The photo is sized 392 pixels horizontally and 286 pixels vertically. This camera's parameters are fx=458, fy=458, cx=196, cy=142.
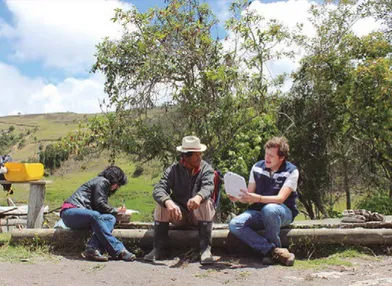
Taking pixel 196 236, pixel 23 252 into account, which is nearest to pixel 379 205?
pixel 196 236

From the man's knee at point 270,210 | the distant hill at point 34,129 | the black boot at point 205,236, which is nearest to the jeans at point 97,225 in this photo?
the black boot at point 205,236

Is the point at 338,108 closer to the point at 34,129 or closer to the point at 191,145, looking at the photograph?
the point at 191,145

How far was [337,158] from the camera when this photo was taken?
13.2 m

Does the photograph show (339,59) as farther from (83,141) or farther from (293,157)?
(83,141)

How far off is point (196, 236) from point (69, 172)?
33.3m

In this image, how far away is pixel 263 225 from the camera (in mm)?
5262

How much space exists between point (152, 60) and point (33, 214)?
440 cm

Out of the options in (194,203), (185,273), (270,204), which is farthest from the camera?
(270,204)

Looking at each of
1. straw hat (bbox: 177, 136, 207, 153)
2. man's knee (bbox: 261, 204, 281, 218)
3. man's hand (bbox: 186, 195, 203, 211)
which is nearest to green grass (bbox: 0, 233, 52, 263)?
man's hand (bbox: 186, 195, 203, 211)

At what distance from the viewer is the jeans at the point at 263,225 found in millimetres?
5000

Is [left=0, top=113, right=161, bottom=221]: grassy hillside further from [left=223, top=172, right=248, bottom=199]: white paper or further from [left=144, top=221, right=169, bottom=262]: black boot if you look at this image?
[left=223, top=172, right=248, bottom=199]: white paper

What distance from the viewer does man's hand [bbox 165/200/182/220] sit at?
4.93 meters

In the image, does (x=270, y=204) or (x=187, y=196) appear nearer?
(x=270, y=204)

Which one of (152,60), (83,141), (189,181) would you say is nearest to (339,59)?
(152,60)
